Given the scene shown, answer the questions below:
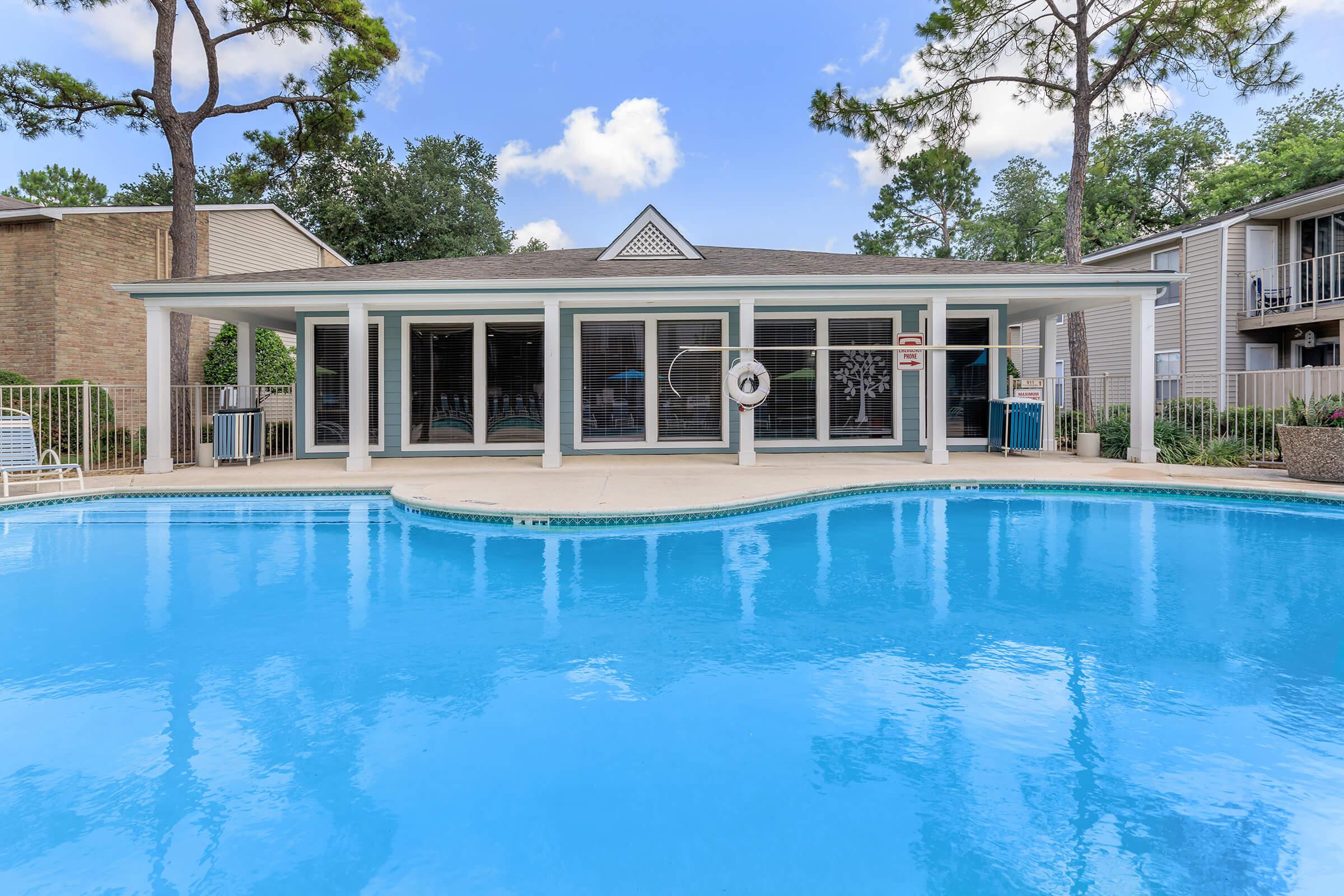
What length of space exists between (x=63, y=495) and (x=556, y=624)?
7.50 meters

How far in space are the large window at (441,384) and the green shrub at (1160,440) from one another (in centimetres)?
1049

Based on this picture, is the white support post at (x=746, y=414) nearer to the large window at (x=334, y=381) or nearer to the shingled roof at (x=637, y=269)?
the shingled roof at (x=637, y=269)

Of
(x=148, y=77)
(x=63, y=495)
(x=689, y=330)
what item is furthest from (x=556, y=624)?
(x=148, y=77)

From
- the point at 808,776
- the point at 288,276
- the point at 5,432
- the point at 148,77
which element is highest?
the point at 148,77

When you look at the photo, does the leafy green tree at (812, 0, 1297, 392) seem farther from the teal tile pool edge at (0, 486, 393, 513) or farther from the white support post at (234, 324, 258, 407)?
the teal tile pool edge at (0, 486, 393, 513)

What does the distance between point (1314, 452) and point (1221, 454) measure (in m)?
1.84

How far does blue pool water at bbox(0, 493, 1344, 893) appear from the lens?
6.98 ft

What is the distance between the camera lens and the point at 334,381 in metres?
12.0

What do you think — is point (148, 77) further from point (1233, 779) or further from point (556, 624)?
point (1233, 779)

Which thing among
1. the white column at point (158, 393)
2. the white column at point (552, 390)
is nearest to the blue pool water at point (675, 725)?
the white column at point (552, 390)

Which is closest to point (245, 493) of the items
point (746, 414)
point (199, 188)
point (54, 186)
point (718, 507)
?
point (718, 507)

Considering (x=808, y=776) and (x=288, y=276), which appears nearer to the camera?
(x=808, y=776)

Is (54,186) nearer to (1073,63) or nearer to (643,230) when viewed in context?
(643,230)

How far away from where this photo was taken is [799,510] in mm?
7773
